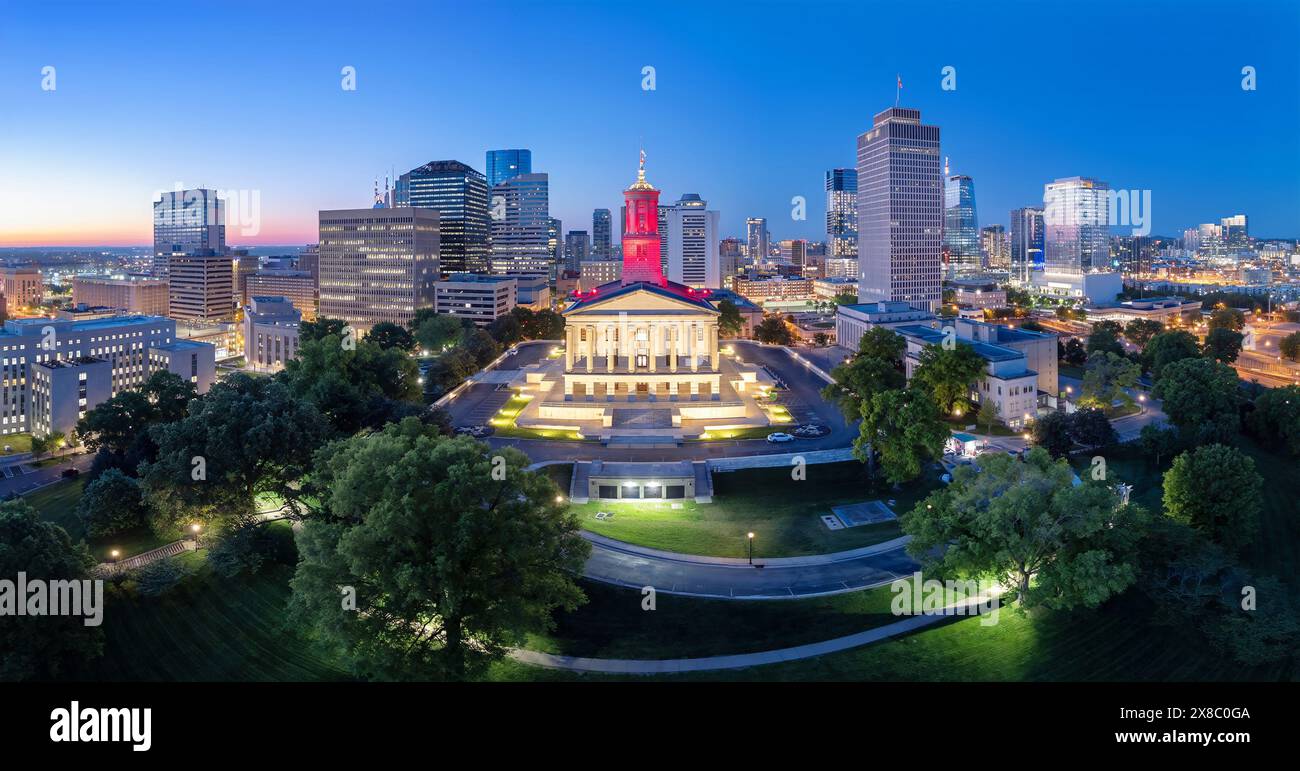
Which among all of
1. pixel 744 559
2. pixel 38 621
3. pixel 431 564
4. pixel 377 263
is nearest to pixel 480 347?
pixel 377 263

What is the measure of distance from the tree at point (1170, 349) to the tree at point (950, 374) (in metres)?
24.5

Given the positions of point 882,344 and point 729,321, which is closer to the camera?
point 882,344

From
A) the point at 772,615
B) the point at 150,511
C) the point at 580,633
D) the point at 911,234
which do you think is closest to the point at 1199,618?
the point at 772,615

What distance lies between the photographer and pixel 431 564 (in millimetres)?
24281

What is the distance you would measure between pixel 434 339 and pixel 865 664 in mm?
83982

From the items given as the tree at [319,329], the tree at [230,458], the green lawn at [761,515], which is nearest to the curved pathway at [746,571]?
the green lawn at [761,515]

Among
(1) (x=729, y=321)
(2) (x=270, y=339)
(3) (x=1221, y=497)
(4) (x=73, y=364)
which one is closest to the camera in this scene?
(3) (x=1221, y=497)

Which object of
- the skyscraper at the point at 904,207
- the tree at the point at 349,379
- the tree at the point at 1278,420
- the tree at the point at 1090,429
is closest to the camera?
the tree at the point at 349,379

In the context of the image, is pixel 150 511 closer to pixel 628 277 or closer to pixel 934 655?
pixel 934 655

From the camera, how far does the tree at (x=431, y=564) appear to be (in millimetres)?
23812

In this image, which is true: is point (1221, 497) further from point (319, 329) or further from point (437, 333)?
point (437, 333)

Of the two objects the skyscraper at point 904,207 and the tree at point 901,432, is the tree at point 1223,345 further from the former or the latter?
the tree at point 901,432

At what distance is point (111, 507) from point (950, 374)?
2127 inches
